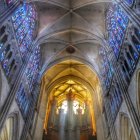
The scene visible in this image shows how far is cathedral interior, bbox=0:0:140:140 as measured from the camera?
10695 millimetres

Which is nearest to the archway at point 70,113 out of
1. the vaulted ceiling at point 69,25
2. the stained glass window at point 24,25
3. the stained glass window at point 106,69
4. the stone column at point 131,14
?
the vaulted ceiling at point 69,25

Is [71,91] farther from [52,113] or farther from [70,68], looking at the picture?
[70,68]

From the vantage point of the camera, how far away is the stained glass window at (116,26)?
12.2m

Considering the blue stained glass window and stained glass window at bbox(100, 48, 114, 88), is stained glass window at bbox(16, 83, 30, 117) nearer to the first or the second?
the blue stained glass window

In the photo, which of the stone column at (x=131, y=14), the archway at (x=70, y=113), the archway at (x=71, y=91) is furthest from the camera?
the archway at (x=70, y=113)

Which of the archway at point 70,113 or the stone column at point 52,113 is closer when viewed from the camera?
the archway at point 70,113

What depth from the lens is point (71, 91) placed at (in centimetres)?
2625

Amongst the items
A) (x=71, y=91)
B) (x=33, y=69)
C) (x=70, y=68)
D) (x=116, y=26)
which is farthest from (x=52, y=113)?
(x=116, y=26)

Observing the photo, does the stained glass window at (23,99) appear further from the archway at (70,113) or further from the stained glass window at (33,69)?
the archway at (70,113)

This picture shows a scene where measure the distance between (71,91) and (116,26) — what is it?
14285 millimetres

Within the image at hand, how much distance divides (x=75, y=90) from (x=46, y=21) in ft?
39.0

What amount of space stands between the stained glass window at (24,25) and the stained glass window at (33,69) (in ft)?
5.08

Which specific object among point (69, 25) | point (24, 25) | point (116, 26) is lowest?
point (116, 26)

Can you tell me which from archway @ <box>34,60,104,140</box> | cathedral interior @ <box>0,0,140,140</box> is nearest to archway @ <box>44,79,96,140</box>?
archway @ <box>34,60,104,140</box>
